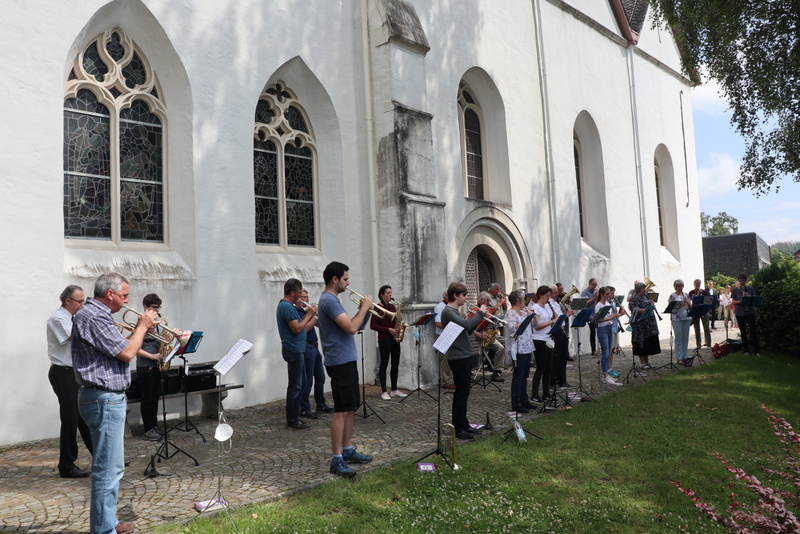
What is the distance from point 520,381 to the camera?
8891 mm

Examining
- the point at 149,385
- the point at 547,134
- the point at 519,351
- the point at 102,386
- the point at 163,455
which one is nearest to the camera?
the point at 102,386

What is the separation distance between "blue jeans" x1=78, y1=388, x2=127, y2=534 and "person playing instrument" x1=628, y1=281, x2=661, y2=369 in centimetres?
1025

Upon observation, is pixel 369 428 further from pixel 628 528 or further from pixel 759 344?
pixel 759 344

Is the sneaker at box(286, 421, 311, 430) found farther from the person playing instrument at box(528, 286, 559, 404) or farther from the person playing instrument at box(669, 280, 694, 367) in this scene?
the person playing instrument at box(669, 280, 694, 367)

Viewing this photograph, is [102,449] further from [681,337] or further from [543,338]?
[681,337]

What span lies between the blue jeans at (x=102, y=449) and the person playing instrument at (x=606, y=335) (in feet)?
28.5

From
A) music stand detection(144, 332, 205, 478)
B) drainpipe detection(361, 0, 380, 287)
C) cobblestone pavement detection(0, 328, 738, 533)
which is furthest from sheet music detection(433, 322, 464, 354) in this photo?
drainpipe detection(361, 0, 380, 287)

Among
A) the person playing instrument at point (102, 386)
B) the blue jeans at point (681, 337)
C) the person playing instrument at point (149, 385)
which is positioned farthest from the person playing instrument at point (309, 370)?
the blue jeans at point (681, 337)

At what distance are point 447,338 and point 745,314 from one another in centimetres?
1082

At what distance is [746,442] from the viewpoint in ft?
24.0

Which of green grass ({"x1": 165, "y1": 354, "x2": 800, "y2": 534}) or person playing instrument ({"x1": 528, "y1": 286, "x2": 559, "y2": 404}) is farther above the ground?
person playing instrument ({"x1": 528, "y1": 286, "x2": 559, "y2": 404})

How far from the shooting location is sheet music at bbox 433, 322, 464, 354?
6.20 metres

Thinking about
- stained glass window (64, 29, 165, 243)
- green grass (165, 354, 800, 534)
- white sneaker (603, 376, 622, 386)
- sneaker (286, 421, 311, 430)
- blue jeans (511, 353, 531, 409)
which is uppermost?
stained glass window (64, 29, 165, 243)

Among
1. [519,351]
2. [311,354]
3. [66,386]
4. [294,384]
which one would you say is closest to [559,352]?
[519,351]
